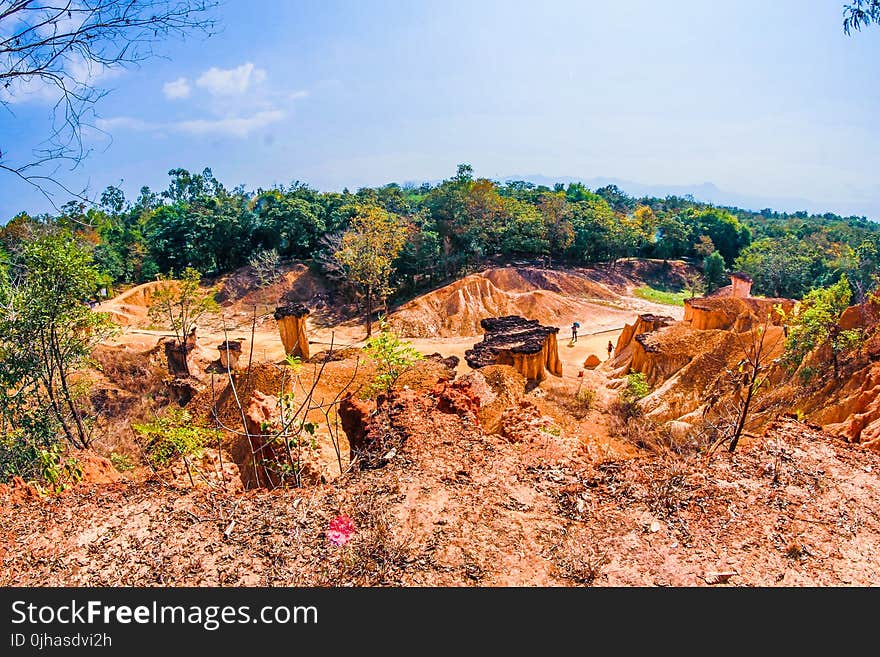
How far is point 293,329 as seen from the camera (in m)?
26.6

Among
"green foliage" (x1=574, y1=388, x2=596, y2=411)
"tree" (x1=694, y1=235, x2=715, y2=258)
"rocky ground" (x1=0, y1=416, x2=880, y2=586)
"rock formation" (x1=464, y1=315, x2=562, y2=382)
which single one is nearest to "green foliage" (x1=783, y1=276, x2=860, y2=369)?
"green foliage" (x1=574, y1=388, x2=596, y2=411)

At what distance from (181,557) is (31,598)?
1.20 metres

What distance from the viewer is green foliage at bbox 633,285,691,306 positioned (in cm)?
4353

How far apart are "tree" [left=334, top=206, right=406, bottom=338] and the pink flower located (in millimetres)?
25396

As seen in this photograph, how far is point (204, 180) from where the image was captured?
80.4 metres

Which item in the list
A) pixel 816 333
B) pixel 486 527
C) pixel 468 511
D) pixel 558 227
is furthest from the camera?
pixel 558 227

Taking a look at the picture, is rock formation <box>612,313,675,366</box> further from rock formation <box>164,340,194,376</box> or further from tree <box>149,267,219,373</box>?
rock formation <box>164,340,194,376</box>

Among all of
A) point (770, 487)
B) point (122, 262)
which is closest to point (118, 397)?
point (770, 487)

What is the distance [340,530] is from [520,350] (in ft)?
50.4

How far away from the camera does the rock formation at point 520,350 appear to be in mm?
19984

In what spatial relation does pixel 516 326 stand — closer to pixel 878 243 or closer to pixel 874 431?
pixel 874 431

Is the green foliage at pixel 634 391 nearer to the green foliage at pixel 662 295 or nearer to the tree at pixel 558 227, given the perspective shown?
the green foliage at pixel 662 295

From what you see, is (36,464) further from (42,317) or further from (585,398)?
(585,398)

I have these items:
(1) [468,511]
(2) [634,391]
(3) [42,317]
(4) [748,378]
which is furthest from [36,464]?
(2) [634,391]
